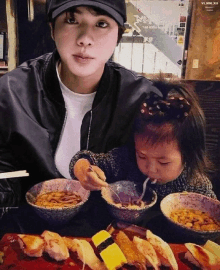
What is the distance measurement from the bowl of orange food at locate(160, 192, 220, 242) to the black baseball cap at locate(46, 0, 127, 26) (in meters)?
0.68

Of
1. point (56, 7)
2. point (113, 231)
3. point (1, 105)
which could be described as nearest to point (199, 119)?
point (113, 231)

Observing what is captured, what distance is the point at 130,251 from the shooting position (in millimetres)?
1022

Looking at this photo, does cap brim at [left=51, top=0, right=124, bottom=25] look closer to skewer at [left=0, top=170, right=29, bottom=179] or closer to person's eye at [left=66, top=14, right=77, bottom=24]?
person's eye at [left=66, top=14, right=77, bottom=24]

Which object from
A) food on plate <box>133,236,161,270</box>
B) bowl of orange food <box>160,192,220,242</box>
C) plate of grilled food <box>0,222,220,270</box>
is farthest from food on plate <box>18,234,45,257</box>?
bowl of orange food <box>160,192,220,242</box>

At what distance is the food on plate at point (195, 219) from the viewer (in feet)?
3.34

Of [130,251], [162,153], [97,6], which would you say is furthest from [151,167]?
[97,6]

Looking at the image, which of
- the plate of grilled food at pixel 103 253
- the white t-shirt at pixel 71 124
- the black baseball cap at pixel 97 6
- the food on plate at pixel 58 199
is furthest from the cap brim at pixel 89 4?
the plate of grilled food at pixel 103 253

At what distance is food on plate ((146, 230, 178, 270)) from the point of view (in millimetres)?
991

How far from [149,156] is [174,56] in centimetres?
37

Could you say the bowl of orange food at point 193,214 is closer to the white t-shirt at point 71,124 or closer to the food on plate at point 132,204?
the food on plate at point 132,204

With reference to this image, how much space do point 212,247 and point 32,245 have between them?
636 millimetres

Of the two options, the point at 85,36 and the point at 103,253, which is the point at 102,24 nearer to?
the point at 85,36

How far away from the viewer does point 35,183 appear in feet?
3.70

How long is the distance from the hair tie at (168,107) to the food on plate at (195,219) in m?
0.35
